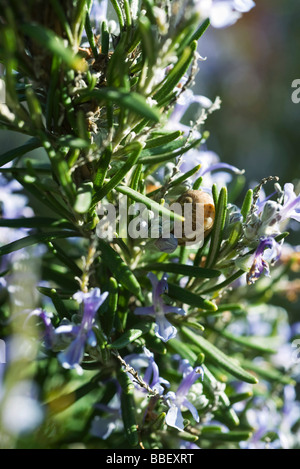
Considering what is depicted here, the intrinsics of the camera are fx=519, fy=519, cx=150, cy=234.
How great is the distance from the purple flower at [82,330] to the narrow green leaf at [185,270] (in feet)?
0.60

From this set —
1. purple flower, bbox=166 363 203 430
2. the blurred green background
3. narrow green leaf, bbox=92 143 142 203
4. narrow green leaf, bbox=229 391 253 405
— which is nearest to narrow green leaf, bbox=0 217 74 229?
narrow green leaf, bbox=92 143 142 203

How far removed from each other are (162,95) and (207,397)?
533mm

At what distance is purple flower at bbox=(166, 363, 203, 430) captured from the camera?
2.73ft

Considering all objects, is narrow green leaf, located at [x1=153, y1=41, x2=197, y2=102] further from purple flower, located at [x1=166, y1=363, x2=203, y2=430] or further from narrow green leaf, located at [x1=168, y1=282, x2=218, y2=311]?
purple flower, located at [x1=166, y1=363, x2=203, y2=430]

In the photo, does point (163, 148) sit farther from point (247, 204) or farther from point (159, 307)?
point (159, 307)

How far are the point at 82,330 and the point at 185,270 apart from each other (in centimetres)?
21

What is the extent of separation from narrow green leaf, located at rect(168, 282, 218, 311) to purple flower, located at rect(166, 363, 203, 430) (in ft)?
0.35

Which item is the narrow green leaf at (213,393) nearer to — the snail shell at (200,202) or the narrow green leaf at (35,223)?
the snail shell at (200,202)

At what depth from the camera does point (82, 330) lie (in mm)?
741

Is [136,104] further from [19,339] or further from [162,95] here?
[19,339]

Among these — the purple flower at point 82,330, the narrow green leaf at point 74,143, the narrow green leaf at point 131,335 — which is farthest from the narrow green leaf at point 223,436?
the narrow green leaf at point 74,143

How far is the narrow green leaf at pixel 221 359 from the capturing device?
869mm

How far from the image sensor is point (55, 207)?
0.84 metres

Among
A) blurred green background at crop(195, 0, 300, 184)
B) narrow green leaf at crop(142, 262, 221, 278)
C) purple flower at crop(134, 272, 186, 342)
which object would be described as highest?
blurred green background at crop(195, 0, 300, 184)
